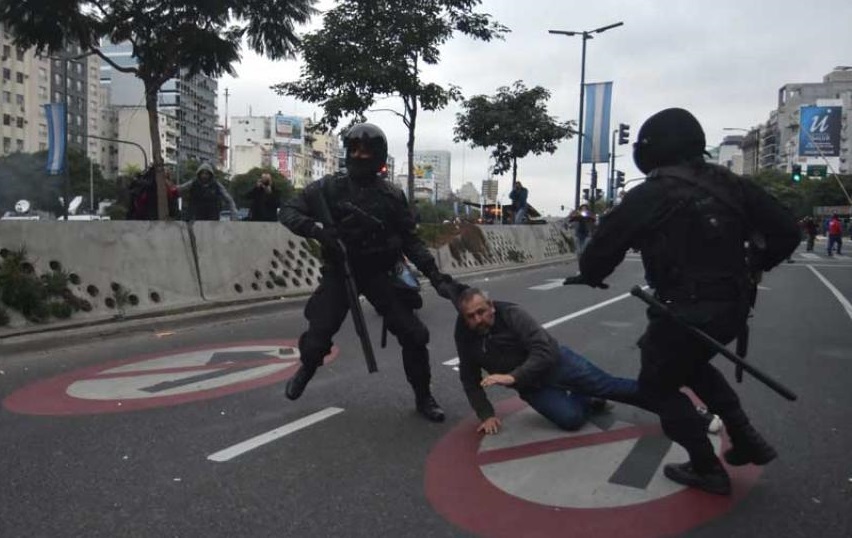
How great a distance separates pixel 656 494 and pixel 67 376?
460cm

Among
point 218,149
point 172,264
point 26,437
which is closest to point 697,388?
point 26,437

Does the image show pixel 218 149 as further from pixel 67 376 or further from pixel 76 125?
pixel 67 376

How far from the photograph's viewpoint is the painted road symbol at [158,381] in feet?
16.5

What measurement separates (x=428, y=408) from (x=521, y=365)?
0.77 m

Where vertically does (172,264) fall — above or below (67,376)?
above

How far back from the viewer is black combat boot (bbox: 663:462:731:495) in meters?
3.47

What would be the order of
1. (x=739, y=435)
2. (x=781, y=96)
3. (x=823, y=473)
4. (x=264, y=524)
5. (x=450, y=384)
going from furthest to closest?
(x=781, y=96)
(x=450, y=384)
(x=823, y=473)
(x=739, y=435)
(x=264, y=524)

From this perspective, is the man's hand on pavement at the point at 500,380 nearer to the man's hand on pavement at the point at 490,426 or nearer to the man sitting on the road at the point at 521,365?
the man sitting on the road at the point at 521,365

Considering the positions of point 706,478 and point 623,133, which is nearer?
point 706,478

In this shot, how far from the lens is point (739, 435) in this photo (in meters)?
3.49

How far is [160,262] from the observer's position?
8836mm

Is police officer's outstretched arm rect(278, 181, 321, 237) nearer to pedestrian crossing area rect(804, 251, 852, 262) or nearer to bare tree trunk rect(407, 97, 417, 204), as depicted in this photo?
bare tree trunk rect(407, 97, 417, 204)

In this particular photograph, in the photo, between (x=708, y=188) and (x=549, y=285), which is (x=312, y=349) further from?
(x=549, y=285)

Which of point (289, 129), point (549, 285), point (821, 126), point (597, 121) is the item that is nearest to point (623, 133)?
point (597, 121)
